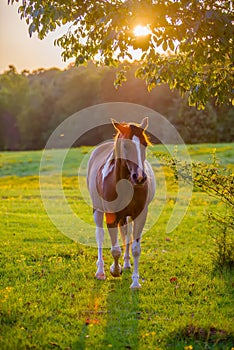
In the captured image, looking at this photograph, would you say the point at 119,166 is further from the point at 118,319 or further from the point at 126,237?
the point at 118,319

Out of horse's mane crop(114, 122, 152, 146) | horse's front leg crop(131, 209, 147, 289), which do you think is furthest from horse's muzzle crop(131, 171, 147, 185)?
horse's front leg crop(131, 209, 147, 289)

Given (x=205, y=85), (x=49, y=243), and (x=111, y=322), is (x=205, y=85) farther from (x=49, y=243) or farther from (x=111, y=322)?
(x=49, y=243)

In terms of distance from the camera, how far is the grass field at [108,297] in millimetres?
5617

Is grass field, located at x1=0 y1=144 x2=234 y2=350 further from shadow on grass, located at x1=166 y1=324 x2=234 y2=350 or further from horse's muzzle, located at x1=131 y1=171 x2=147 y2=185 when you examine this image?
horse's muzzle, located at x1=131 y1=171 x2=147 y2=185

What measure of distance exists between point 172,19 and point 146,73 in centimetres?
143

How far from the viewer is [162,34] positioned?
22.0ft

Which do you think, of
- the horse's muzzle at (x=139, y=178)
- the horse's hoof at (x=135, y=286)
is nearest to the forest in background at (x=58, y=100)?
the horse's hoof at (x=135, y=286)

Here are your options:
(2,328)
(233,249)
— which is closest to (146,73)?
(233,249)

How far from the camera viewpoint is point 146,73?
8023mm

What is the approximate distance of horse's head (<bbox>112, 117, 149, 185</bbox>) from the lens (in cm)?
655

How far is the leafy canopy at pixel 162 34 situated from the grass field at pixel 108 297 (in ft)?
10.2

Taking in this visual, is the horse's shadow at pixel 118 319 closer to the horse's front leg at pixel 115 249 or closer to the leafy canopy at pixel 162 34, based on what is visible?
the horse's front leg at pixel 115 249

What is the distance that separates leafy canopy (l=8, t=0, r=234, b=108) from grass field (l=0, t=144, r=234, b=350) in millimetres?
3117

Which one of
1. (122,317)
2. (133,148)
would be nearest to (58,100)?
(133,148)
